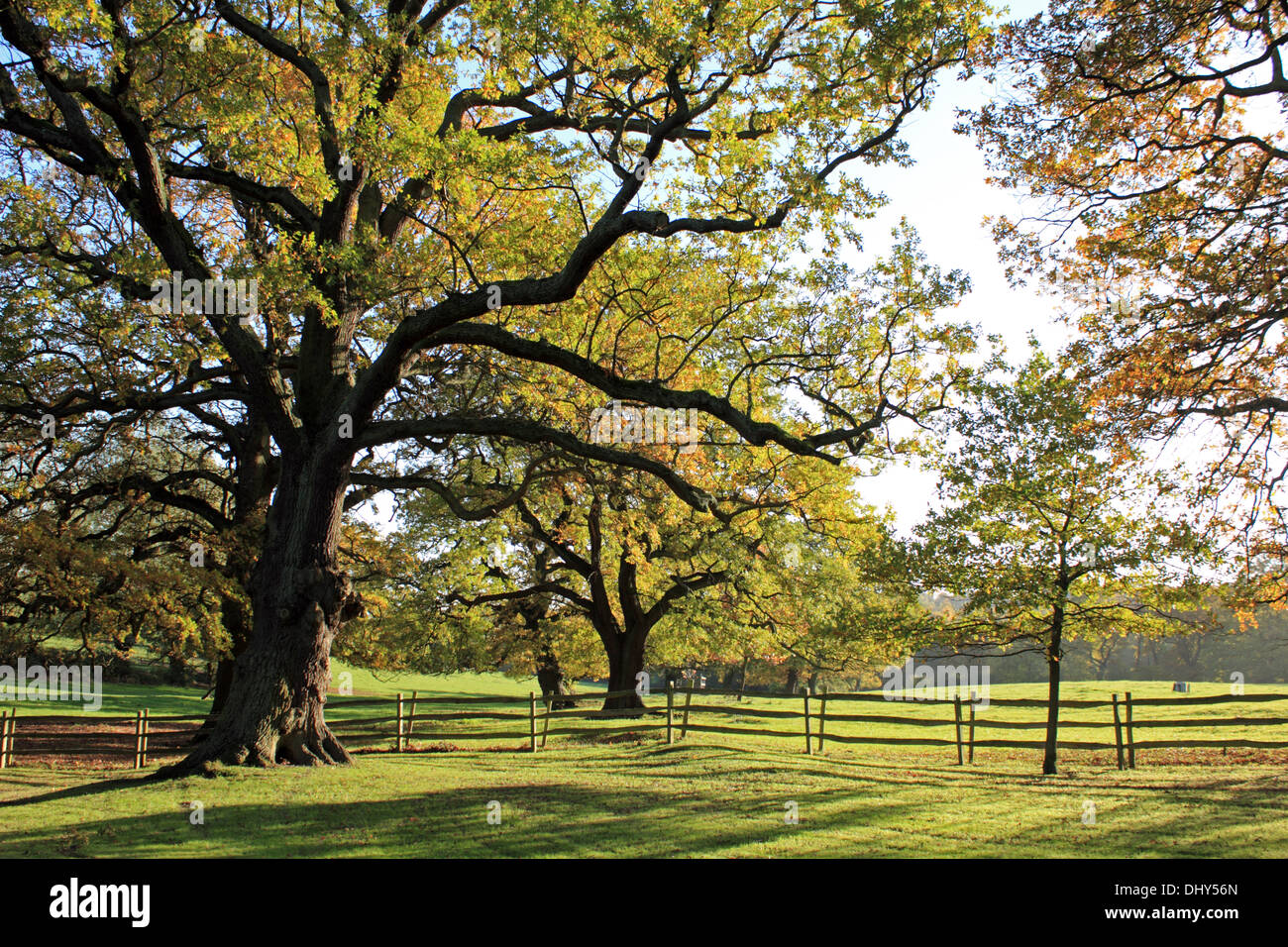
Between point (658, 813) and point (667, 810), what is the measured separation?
0.72 feet

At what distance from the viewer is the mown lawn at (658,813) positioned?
7.01 m

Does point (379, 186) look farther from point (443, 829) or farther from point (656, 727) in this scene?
point (656, 727)

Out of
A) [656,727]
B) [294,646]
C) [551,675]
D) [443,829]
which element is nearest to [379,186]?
[294,646]

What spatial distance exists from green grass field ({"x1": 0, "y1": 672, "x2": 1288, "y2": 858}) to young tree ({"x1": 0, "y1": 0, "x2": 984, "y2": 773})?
2094mm

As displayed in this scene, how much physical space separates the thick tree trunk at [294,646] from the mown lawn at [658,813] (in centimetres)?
72

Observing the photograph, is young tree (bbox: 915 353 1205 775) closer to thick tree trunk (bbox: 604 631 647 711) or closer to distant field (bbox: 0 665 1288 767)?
distant field (bbox: 0 665 1288 767)

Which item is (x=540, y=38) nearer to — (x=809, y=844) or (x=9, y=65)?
(x=9, y=65)

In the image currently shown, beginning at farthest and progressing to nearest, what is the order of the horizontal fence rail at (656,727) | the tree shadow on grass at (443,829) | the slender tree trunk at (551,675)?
the slender tree trunk at (551,675) → the horizontal fence rail at (656,727) → the tree shadow on grass at (443,829)

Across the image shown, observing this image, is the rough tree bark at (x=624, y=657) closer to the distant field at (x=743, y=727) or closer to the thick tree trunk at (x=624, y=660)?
the thick tree trunk at (x=624, y=660)

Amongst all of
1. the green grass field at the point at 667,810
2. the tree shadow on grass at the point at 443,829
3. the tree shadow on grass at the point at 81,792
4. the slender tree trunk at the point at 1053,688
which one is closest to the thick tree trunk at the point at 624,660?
the green grass field at the point at 667,810

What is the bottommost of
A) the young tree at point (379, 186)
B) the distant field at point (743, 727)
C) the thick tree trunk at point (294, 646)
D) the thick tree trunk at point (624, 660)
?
the distant field at point (743, 727)

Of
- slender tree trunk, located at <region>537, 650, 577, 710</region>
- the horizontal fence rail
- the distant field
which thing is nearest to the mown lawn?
the horizontal fence rail

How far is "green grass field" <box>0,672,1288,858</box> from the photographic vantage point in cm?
704

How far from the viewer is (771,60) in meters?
10.1
